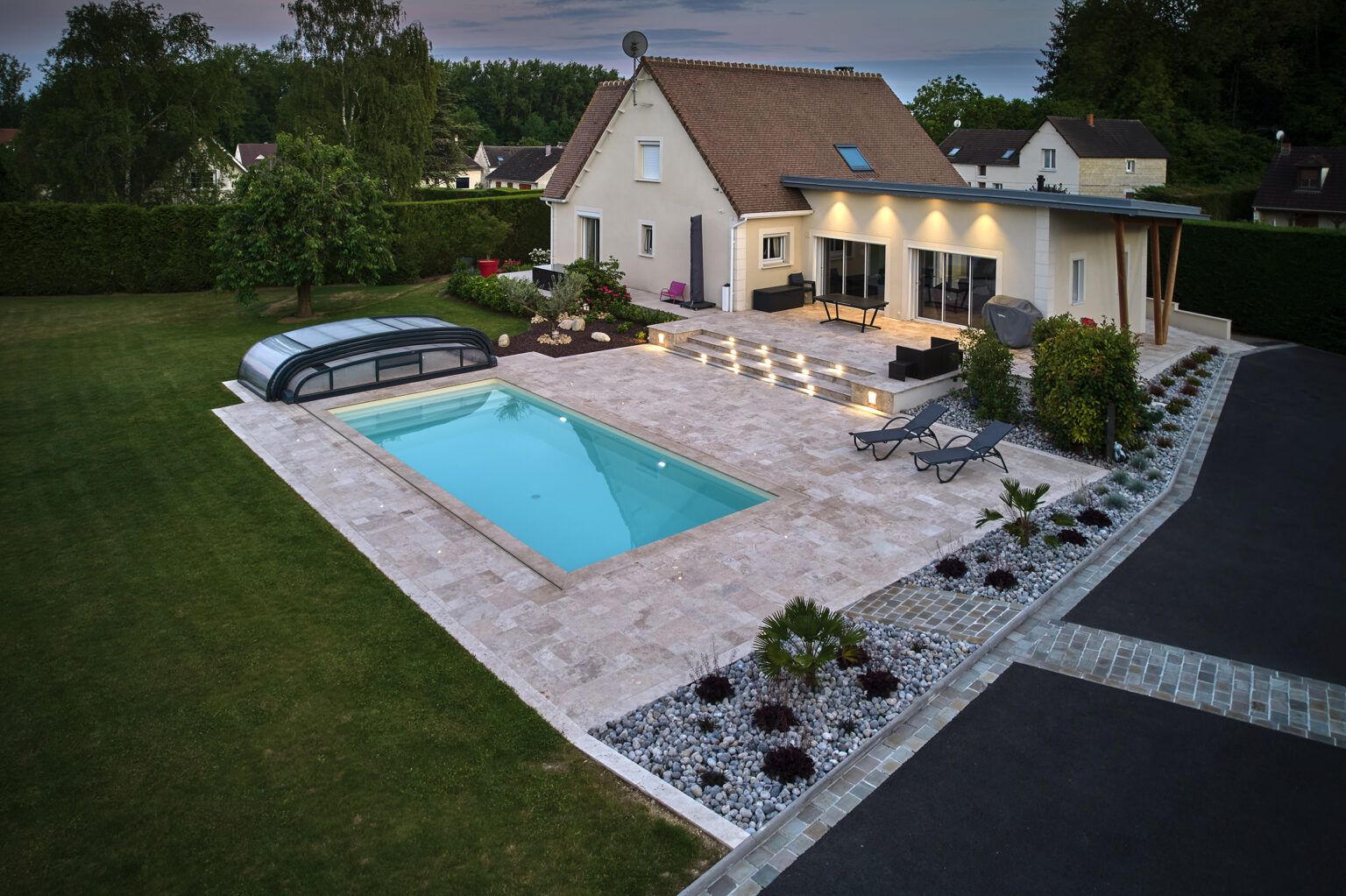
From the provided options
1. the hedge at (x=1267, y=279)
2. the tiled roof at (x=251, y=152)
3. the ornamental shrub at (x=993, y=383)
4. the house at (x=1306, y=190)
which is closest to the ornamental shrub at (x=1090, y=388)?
the ornamental shrub at (x=993, y=383)

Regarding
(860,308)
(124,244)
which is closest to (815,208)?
(860,308)

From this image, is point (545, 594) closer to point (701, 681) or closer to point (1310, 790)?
point (701, 681)

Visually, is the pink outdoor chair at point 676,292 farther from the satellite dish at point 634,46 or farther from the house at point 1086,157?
the house at point 1086,157

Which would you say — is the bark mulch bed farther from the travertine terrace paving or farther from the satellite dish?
the satellite dish

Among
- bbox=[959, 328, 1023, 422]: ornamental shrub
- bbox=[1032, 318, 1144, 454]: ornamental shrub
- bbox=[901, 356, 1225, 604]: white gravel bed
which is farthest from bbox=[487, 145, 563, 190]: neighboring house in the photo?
bbox=[1032, 318, 1144, 454]: ornamental shrub

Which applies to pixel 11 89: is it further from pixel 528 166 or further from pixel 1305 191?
pixel 1305 191

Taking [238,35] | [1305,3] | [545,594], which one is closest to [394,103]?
[238,35]
